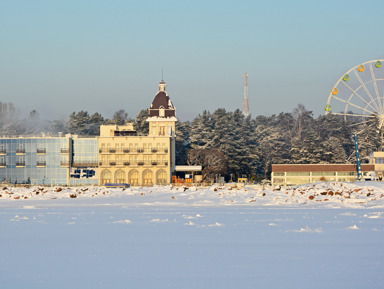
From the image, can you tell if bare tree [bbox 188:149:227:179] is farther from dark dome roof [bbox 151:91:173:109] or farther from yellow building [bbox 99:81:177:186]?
dark dome roof [bbox 151:91:173:109]

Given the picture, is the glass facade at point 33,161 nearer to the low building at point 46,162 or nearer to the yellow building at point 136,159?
the low building at point 46,162

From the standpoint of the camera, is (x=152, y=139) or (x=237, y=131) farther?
(x=237, y=131)

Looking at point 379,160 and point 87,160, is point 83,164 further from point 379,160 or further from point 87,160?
point 379,160

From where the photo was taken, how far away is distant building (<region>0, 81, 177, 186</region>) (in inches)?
4727

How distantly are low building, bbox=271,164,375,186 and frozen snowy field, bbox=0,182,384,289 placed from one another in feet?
304

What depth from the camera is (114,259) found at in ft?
44.9

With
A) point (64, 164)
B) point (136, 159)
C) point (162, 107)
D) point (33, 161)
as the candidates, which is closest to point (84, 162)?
point (64, 164)

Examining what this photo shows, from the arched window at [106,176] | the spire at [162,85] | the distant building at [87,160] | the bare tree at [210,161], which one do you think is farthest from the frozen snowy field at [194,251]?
the spire at [162,85]

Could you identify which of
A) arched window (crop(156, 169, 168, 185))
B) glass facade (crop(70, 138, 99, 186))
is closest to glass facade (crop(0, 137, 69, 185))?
glass facade (crop(70, 138, 99, 186))

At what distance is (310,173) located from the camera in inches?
4631

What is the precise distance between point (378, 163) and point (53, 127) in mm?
84013

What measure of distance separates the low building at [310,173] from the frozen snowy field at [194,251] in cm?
9251

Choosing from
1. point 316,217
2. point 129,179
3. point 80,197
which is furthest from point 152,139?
point 316,217

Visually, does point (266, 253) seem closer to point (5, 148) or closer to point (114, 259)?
point (114, 259)
